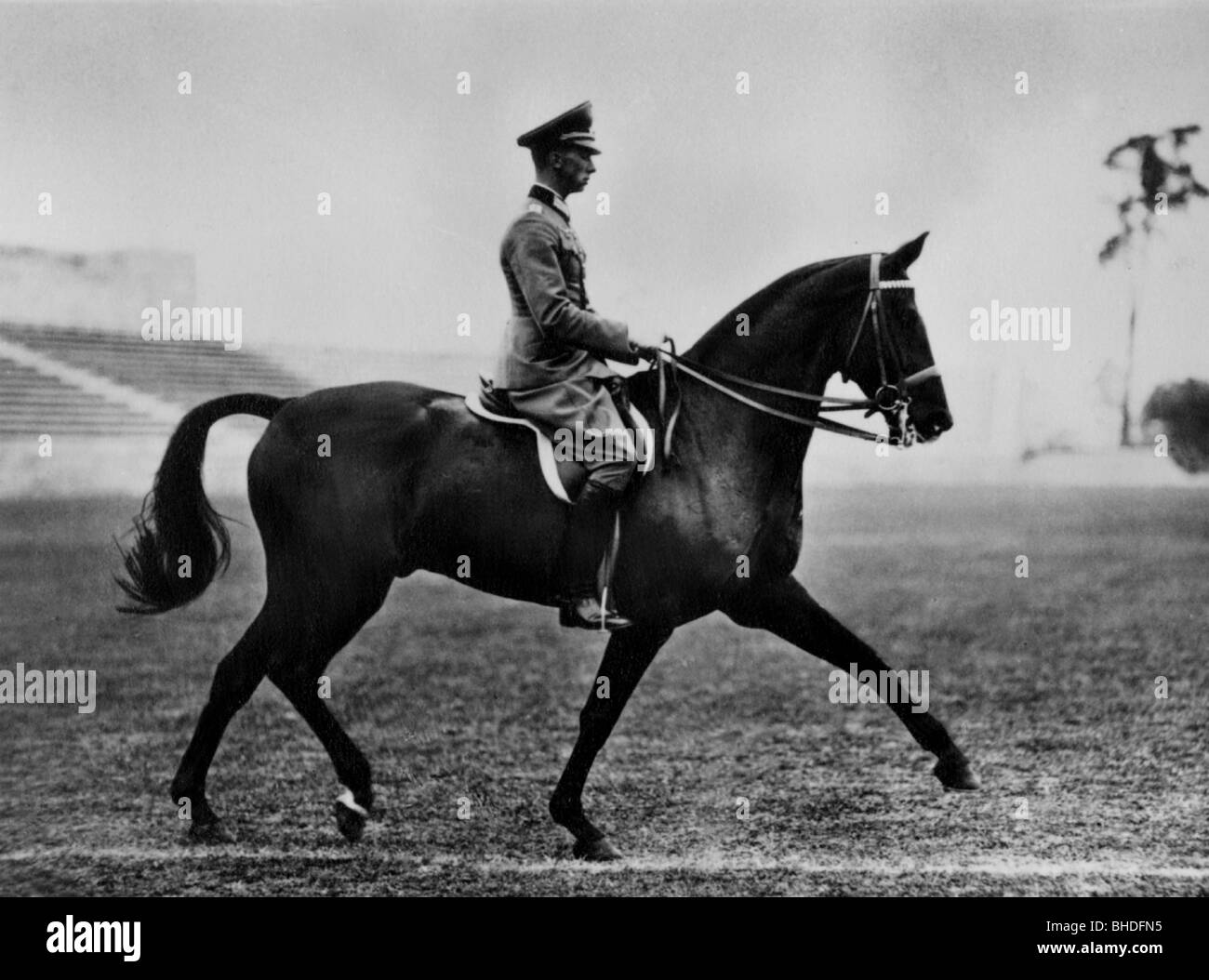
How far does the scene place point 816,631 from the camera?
498 cm

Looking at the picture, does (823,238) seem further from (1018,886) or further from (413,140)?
(1018,886)

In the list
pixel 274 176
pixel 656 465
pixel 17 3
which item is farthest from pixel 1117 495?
pixel 17 3

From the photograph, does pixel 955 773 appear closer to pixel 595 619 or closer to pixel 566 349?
pixel 595 619

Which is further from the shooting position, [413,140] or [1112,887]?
[413,140]

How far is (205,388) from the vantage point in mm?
6285

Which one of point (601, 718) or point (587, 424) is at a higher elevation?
point (587, 424)

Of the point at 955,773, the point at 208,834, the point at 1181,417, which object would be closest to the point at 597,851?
the point at 955,773

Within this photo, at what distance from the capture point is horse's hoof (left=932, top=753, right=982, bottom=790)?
511 centimetres

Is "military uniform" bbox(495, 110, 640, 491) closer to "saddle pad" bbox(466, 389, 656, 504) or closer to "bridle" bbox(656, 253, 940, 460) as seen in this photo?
"saddle pad" bbox(466, 389, 656, 504)

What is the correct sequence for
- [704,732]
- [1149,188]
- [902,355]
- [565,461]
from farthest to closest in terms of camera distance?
[704,732]
[1149,188]
[565,461]
[902,355]

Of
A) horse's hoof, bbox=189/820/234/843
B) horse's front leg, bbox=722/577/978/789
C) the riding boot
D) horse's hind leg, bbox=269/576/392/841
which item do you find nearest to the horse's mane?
the riding boot

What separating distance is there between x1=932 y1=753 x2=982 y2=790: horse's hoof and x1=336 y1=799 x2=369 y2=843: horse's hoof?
2.36 metres

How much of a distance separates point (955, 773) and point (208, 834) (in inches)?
121

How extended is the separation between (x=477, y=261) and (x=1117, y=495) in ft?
11.6
